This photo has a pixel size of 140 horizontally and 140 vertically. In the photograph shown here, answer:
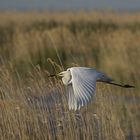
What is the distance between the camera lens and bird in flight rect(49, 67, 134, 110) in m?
2.27

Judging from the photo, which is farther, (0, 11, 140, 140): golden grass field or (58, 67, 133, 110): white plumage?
(0, 11, 140, 140): golden grass field

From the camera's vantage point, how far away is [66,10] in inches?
473

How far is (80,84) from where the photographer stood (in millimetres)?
2395

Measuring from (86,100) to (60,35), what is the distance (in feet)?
20.1

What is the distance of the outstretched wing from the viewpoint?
226 cm

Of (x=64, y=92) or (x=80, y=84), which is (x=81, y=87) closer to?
(x=80, y=84)

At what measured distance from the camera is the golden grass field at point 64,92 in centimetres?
334

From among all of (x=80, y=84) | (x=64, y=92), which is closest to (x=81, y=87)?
(x=80, y=84)

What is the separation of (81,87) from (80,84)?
0.12 ft

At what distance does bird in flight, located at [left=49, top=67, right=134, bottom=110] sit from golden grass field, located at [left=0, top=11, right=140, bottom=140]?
22.9 inches

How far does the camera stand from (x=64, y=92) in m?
3.32

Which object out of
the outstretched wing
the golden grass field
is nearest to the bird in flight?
the outstretched wing

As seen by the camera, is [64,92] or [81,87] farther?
[64,92]

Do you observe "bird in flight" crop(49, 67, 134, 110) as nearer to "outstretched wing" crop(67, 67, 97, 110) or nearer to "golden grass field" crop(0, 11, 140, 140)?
"outstretched wing" crop(67, 67, 97, 110)
